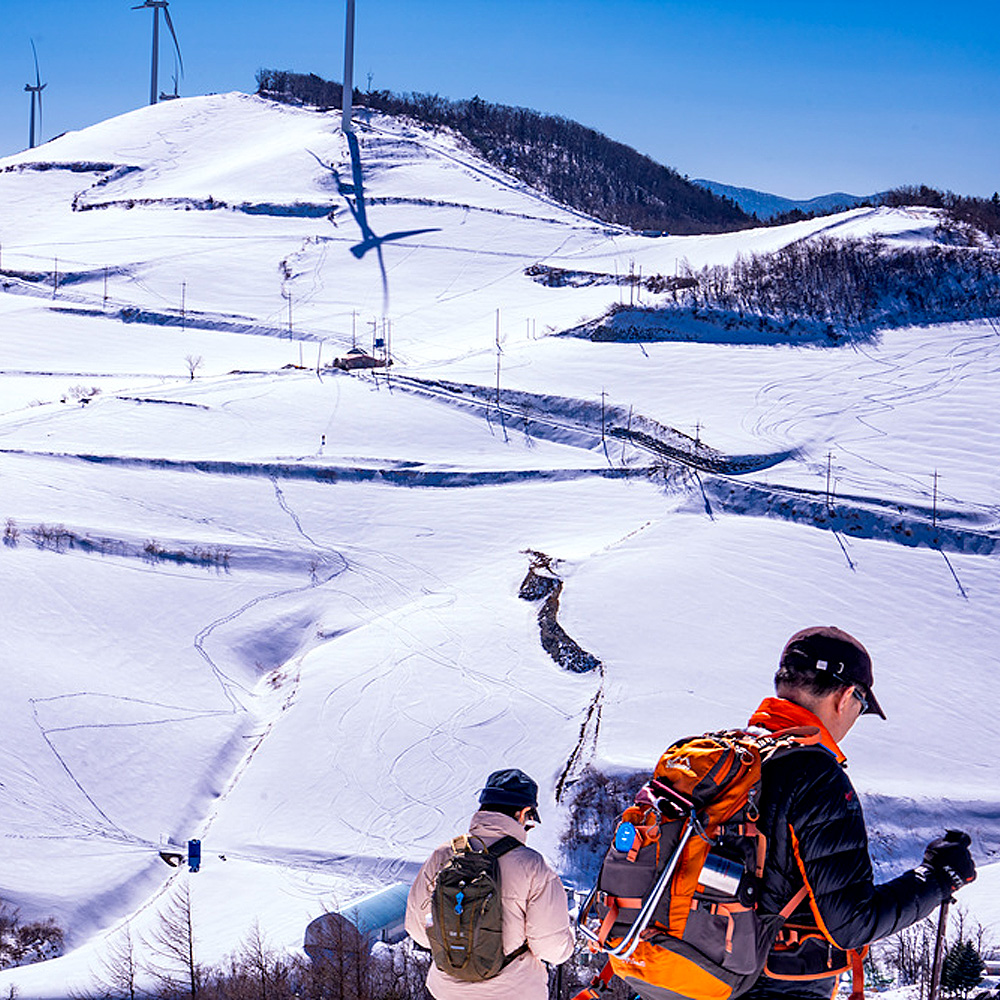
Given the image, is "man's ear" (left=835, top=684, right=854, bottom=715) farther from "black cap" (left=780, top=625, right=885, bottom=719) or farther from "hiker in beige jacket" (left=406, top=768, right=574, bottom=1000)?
"hiker in beige jacket" (left=406, top=768, right=574, bottom=1000)

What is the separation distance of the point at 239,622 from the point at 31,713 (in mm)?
8110

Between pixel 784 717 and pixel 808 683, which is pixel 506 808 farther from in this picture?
pixel 808 683

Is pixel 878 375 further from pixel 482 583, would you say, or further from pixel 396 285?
pixel 396 285

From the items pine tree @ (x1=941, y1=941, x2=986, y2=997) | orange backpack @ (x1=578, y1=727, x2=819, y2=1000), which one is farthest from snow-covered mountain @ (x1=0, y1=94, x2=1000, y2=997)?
orange backpack @ (x1=578, y1=727, x2=819, y2=1000)

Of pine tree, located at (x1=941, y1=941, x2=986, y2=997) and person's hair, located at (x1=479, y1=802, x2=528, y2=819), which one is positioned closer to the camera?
person's hair, located at (x1=479, y1=802, x2=528, y2=819)

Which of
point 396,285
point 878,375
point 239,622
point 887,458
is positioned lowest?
point 239,622

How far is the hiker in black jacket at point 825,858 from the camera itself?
11.6ft

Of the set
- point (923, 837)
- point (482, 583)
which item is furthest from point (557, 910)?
point (482, 583)

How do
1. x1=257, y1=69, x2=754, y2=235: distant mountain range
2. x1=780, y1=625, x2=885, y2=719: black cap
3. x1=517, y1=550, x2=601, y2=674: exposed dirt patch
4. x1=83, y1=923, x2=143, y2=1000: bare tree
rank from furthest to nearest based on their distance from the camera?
x1=257, y1=69, x2=754, y2=235: distant mountain range
x1=517, y1=550, x2=601, y2=674: exposed dirt patch
x1=83, y1=923, x2=143, y2=1000: bare tree
x1=780, y1=625, x2=885, y2=719: black cap

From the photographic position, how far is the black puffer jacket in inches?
139

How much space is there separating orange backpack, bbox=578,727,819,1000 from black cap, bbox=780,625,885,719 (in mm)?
234

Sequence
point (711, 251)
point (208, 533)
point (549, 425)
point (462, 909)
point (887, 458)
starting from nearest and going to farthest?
point (462, 909) → point (208, 533) → point (887, 458) → point (549, 425) → point (711, 251)

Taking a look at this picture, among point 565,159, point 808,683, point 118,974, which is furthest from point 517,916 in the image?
point 565,159

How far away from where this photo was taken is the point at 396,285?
233ft
